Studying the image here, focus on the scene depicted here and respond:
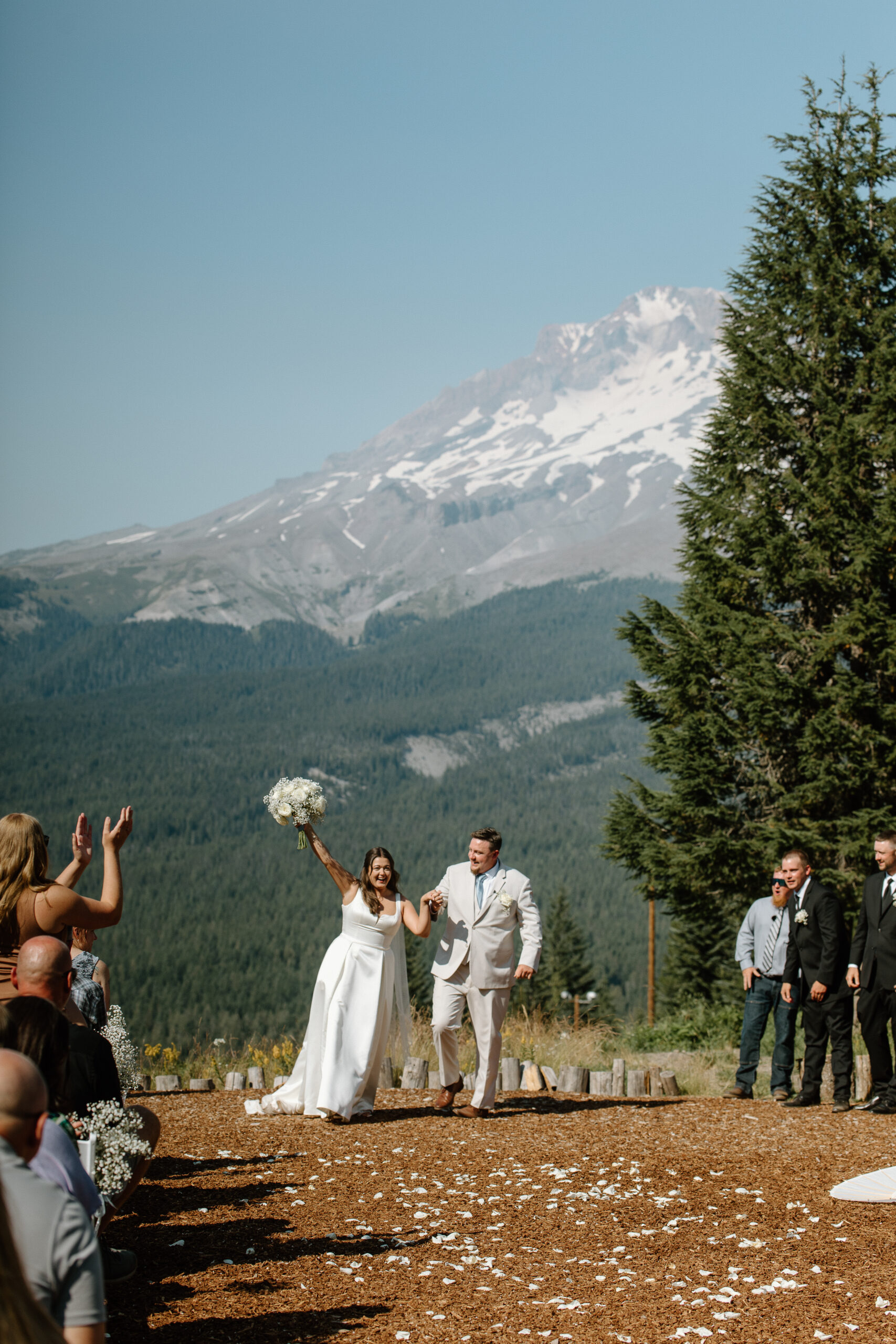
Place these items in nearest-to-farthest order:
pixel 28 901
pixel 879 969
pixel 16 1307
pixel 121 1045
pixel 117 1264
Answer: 1. pixel 16 1307
2. pixel 117 1264
3. pixel 28 901
4. pixel 121 1045
5. pixel 879 969

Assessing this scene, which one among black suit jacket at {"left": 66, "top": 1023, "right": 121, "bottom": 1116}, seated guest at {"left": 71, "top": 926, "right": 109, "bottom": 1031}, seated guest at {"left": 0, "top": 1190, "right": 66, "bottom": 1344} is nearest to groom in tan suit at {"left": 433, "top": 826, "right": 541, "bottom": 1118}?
seated guest at {"left": 71, "top": 926, "right": 109, "bottom": 1031}

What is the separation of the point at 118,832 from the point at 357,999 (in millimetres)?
3044

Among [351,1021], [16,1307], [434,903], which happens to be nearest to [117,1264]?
[16,1307]

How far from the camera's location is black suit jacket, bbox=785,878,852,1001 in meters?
8.21

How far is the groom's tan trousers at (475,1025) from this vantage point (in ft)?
25.7

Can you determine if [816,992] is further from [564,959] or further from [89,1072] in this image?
[564,959]

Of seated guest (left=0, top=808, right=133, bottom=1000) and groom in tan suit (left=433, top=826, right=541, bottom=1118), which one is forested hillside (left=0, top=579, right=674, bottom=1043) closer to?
groom in tan suit (left=433, top=826, right=541, bottom=1118)

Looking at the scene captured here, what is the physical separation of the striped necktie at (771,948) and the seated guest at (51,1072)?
642 centimetres

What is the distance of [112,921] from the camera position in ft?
15.2

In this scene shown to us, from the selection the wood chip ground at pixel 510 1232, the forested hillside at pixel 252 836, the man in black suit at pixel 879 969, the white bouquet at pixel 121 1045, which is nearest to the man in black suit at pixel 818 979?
the man in black suit at pixel 879 969

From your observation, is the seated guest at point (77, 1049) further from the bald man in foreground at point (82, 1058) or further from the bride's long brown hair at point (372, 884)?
the bride's long brown hair at point (372, 884)

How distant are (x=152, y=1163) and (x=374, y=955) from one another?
2066 mm

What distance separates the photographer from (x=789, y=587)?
14.4 metres

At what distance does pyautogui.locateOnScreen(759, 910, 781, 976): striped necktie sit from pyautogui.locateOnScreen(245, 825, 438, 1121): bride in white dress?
8.80ft
